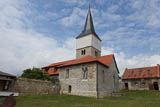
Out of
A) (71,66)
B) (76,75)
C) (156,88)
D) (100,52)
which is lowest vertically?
(156,88)

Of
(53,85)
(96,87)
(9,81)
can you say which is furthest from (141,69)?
(9,81)

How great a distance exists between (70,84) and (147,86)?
→ 56.9ft

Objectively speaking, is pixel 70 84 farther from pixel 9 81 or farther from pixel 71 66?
pixel 9 81

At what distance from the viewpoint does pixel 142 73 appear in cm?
2866

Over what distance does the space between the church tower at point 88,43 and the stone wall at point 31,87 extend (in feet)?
40.2

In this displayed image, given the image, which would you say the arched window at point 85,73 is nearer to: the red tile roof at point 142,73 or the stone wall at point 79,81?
the stone wall at point 79,81

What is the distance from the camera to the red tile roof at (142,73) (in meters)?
26.9

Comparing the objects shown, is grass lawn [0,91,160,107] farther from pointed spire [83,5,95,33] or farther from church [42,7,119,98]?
pointed spire [83,5,95,33]

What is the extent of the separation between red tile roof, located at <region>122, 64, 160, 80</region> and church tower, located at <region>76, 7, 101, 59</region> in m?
8.77

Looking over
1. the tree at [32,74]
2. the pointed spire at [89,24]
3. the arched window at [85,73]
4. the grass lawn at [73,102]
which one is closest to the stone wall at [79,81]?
the arched window at [85,73]

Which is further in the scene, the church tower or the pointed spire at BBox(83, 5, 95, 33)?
the pointed spire at BBox(83, 5, 95, 33)

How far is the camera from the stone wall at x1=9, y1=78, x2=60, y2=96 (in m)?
14.7

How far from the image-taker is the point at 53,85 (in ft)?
65.8

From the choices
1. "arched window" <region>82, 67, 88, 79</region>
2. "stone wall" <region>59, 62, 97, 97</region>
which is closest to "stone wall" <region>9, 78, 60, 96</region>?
"stone wall" <region>59, 62, 97, 97</region>
